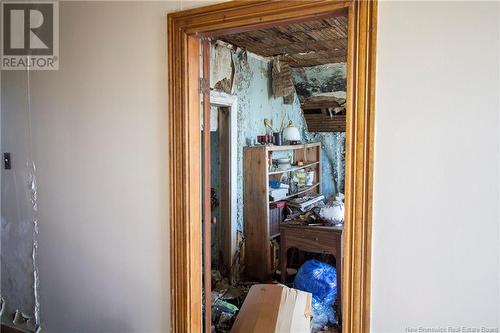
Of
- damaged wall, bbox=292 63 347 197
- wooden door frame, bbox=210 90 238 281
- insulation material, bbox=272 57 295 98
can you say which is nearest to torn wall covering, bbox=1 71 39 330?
wooden door frame, bbox=210 90 238 281

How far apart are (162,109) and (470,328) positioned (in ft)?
4.94

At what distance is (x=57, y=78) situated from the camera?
2197 mm

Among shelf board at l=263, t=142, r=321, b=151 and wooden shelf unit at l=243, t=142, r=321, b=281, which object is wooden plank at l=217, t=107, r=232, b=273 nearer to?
wooden shelf unit at l=243, t=142, r=321, b=281

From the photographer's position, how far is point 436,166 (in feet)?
4.09

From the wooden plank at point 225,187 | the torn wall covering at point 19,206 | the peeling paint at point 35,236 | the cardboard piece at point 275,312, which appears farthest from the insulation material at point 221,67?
the cardboard piece at point 275,312

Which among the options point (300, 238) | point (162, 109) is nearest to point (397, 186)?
point (162, 109)

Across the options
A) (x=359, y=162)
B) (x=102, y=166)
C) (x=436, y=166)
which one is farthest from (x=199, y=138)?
(x=436, y=166)

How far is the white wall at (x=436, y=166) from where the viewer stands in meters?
1.18

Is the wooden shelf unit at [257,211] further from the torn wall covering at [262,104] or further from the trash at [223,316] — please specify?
the trash at [223,316]

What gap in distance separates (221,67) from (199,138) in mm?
1944

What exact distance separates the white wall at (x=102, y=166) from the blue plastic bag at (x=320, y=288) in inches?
67.3

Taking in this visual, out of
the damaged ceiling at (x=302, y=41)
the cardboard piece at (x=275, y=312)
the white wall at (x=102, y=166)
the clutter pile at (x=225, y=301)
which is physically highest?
the damaged ceiling at (x=302, y=41)

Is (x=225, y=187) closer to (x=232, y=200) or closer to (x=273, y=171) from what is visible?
(x=232, y=200)

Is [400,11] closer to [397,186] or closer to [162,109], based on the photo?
[397,186]
